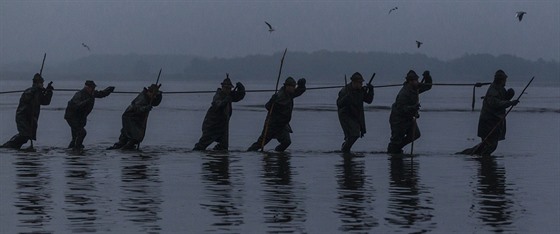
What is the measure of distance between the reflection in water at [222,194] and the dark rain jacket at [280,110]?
8.46 feet

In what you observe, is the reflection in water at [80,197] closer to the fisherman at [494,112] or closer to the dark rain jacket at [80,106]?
the dark rain jacket at [80,106]

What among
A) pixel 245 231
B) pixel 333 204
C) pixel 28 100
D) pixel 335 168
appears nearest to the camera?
pixel 245 231

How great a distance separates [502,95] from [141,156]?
734 cm

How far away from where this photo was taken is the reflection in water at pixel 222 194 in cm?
1476

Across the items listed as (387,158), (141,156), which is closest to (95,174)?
(141,156)

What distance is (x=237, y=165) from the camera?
23.2 meters

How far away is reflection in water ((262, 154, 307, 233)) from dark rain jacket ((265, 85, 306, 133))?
3.29 metres

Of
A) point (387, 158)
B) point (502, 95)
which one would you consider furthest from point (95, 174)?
point (502, 95)

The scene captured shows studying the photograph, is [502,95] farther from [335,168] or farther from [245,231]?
[245,231]

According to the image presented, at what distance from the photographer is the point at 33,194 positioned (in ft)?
57.4

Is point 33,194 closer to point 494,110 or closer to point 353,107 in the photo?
point 353,107

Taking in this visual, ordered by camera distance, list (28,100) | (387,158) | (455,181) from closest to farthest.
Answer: (455,181) → (387,158) → (28,100)

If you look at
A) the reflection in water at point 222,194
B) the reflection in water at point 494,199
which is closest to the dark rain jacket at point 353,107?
the reflection in water at point 222,194

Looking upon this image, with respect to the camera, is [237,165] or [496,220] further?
[237,165]
